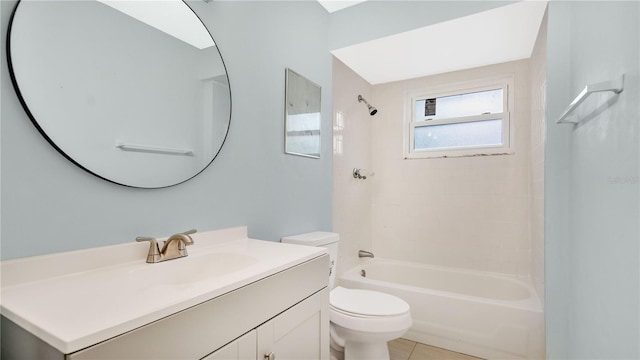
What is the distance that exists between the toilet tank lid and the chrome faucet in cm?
70

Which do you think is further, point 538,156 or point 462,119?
point 462,119

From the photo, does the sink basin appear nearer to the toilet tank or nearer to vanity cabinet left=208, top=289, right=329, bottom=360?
vanity cabinet left=208, top=289, right=329, bottom=360

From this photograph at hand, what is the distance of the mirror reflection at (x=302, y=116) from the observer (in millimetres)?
1828

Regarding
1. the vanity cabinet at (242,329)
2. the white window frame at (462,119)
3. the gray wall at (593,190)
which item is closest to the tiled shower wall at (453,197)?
the white window frame at (462,119)

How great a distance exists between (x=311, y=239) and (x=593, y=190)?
4.32 feet

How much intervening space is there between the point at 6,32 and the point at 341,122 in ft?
6.66

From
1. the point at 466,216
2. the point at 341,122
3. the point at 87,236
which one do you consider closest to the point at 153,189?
the point at 87,236

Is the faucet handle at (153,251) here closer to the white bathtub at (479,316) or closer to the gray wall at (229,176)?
the gray wall at (229,176)

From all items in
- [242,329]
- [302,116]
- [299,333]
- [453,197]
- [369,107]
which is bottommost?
[299,333]

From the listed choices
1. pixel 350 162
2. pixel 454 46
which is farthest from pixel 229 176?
pixel 454 46

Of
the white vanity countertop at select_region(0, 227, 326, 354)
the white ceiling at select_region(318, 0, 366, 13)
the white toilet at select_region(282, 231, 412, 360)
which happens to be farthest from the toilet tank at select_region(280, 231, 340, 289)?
the white ceiling at select_region(318, 0, 366, 13)

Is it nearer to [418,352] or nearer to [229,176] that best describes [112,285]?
[229,176]

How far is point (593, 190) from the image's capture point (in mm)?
1150

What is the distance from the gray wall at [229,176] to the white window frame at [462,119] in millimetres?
1077
